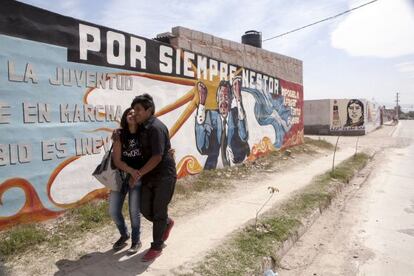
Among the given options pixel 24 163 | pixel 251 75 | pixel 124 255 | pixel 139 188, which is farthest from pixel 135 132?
pixel 251 75

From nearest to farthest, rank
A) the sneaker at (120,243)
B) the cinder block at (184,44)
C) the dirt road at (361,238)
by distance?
the sneaker at (120,243) < the dirt road at (361,238) < the cinder block at (184,44)

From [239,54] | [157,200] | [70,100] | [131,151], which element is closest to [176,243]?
[157,200]

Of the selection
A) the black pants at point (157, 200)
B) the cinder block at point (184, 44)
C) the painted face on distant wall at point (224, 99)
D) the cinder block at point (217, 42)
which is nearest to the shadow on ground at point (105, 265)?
the black pants at point (157, 200)

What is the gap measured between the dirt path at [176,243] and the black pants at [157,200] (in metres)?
0.32

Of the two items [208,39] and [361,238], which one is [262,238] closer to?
[361,238]

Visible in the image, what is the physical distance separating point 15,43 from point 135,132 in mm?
1982

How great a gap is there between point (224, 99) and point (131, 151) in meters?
5.34

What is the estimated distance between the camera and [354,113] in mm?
26891

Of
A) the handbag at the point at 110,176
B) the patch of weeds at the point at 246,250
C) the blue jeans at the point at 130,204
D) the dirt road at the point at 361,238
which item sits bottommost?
the dirt road at the point at 361,238

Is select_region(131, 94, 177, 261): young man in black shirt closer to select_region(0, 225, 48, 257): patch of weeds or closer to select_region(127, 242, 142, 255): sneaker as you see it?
select_region(127, 242, 142, 255): sneaker

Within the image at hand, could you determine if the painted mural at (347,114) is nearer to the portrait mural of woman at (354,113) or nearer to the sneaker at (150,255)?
the portrait mural of woman at (354,113)

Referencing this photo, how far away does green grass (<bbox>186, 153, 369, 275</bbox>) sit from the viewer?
384cm

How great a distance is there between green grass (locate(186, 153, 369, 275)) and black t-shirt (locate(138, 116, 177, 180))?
39.9 inches

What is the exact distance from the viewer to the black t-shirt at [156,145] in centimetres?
358
